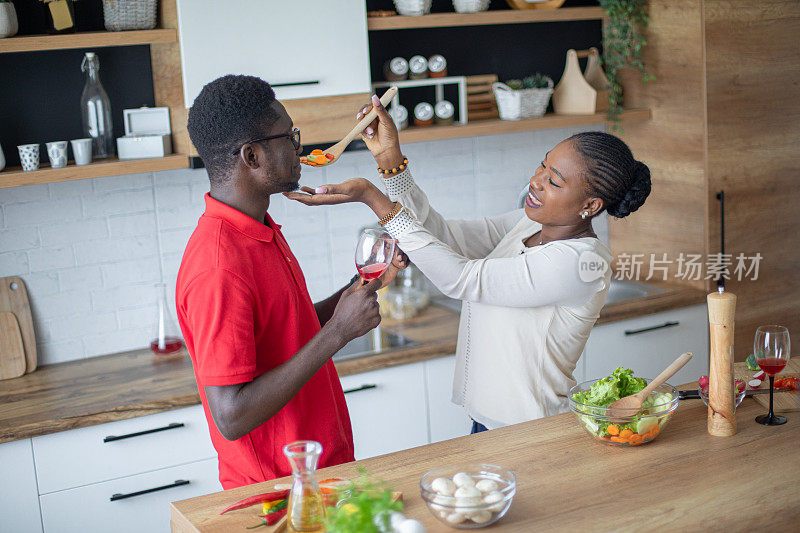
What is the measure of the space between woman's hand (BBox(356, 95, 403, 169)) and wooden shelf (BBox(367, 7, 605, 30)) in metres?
0.98

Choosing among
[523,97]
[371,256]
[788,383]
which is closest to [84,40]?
[371,256]

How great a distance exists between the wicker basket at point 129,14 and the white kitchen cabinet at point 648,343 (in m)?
2.00

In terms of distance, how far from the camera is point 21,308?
298cm

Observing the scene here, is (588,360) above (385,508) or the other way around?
the other way around

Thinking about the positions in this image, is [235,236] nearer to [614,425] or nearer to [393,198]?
[393,198]

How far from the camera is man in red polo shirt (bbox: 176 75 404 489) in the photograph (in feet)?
5.36

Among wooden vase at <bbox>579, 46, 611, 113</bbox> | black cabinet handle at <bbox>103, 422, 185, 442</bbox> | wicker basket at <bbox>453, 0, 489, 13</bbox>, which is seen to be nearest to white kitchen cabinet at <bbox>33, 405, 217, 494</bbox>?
black cabinet handle at <bbox>103, 422, 185, 442</bbox>

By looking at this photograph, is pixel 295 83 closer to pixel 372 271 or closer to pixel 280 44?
pixel 280 44

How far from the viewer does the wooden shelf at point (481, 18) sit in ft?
10.2

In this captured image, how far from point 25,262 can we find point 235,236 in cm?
161

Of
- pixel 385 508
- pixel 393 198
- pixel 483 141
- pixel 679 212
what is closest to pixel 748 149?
pixel 679 212

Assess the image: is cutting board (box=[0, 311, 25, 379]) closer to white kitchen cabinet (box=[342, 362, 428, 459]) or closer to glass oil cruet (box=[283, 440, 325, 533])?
A: white kitchen cabinet (box=[342, 362, 428, 459])

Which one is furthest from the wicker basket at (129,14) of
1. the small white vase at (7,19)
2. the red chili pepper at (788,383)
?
the red chili pepper at (788,383)

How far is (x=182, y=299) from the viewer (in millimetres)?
1701
